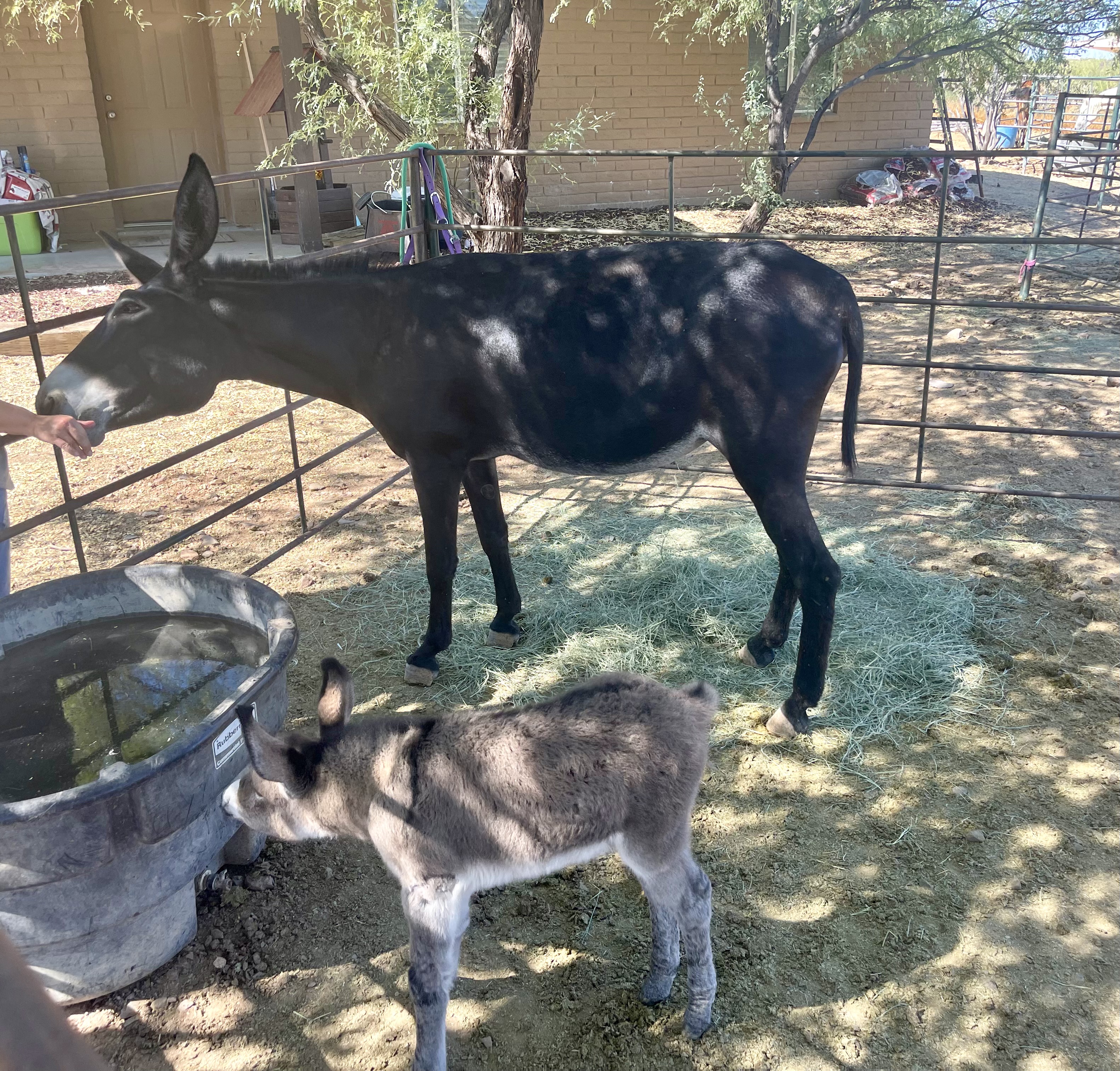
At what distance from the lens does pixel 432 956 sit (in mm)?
2166

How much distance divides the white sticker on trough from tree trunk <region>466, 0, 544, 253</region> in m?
4.63

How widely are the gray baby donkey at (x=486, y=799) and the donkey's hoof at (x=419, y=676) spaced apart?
4.94 feet

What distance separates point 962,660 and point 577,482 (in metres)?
2.75

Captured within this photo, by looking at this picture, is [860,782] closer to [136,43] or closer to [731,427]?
[731,427]

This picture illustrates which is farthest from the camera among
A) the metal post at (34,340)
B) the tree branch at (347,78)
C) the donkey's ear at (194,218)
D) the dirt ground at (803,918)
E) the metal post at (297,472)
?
the tree branch at (347,78)

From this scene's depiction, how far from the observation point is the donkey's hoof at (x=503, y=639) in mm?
4133

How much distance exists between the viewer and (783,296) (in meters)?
3.42

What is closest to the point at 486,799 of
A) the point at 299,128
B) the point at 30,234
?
the point at 299,128

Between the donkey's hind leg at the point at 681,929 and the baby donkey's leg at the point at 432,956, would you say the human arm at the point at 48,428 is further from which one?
the donkey's hind leg at the point at 681,929

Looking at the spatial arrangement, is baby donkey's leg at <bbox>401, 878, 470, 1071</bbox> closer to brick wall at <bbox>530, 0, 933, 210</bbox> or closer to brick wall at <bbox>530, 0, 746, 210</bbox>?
brick wall at <bbox>530, 0, 933, 210</bbox>

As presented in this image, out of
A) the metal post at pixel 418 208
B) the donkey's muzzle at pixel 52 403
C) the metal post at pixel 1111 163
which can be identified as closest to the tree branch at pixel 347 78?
the metal post at pixel 418 208

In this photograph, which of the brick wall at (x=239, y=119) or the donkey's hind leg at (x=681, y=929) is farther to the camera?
the brick wall at (x=239, y=119)

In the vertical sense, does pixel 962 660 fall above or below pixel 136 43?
below

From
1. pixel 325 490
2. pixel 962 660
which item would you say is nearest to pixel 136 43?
pixel 325 490
